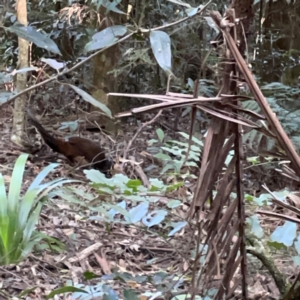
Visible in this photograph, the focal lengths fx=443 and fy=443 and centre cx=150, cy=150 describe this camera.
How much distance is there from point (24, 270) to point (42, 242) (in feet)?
0.54

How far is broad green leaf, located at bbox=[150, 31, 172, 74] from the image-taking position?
40.3 inches

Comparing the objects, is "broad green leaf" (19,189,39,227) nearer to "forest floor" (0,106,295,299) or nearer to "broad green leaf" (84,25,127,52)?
"forest floor" (0,106,295,299)

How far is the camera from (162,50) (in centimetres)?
104

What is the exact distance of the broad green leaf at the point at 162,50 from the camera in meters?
1.02

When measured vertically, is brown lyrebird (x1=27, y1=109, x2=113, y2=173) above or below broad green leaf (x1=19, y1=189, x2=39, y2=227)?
below

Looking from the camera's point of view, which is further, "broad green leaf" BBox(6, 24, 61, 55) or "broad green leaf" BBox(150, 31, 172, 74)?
"broad green leaf" BBox(6, 24, 61, 55)

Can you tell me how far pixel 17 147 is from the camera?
2.89 meters

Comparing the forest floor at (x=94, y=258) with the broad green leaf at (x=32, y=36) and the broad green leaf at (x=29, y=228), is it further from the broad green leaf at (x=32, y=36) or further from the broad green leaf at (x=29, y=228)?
the broad green leaf at (x=32, y=36)

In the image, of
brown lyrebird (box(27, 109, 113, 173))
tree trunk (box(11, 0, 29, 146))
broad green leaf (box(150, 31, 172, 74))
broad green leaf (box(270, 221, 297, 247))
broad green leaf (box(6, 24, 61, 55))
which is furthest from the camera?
brown lyrebird (box(27, 109, 113, 173))

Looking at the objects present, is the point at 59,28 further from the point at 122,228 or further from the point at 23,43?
the point at 122,228

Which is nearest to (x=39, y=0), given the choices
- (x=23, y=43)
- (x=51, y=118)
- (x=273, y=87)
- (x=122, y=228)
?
(x=51, y=118)

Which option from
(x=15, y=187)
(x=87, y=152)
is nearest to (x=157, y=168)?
(x=87, y=152)

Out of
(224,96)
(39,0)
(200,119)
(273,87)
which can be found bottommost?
(200,119)

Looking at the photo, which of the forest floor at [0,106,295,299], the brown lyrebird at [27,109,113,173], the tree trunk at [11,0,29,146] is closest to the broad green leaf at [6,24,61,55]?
the forest floor at [0,106,295,299]
